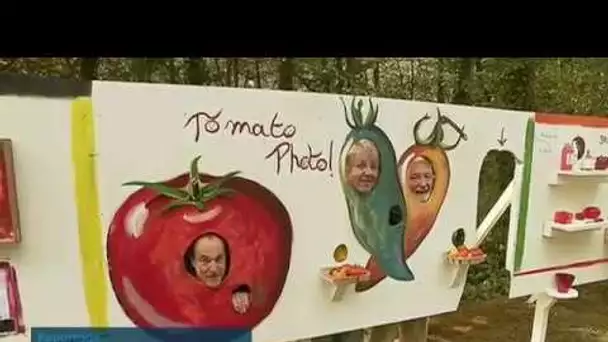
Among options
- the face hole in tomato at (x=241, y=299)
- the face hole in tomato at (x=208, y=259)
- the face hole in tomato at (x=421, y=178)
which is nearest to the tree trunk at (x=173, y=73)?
the face hole in tomato at (x=208, y=259)

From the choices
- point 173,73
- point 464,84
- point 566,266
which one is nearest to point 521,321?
point 566,266

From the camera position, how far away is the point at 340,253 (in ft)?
4.78

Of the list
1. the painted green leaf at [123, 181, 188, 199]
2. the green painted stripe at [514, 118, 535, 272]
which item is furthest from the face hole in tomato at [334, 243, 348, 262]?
the green painted stripe at [514, 118, 535, 272]

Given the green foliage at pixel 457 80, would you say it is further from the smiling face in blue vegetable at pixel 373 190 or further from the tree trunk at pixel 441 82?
the smiling face in blue vegetable at pixel 373 190

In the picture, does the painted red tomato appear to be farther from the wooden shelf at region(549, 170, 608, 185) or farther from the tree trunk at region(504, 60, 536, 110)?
Result: the tree trunk at region(504, 60, 536, 110)

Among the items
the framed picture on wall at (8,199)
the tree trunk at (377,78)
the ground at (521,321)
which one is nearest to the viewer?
the framed picture on wall at (8,199)

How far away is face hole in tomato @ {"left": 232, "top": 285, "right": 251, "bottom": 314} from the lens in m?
1.32

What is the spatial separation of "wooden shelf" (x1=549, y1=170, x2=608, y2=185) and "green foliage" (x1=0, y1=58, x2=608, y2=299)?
0.17 metres

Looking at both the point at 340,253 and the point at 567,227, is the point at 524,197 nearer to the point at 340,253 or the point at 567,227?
the point at 567,227

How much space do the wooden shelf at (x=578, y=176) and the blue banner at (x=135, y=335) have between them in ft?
3.16

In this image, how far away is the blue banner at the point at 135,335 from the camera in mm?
1135
